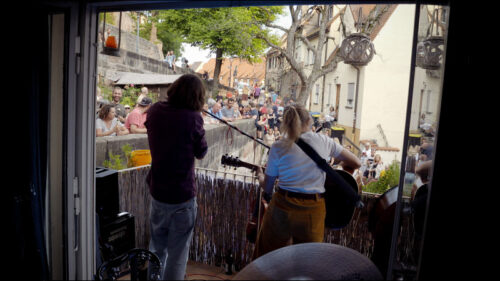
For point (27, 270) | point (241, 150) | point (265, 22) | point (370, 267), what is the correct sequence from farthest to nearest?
point (265, 22) → point (241, 150) → point (27, 270) → point (370, 267)

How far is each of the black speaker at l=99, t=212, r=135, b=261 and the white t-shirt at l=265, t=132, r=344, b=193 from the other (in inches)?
65.0

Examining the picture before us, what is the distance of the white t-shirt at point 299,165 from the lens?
2.56m

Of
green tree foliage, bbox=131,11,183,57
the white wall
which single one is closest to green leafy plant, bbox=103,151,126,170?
the white wall

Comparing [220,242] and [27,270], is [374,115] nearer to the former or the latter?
[220,242]

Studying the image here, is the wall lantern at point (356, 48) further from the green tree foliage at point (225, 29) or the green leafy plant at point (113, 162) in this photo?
the green leafy plant at point (113, 162)

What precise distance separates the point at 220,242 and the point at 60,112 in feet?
8.52

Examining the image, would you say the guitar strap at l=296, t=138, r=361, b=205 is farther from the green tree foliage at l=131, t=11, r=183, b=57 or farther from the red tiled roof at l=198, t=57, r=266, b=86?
the green tree foliage at l=131, t=11, r=183, b=57

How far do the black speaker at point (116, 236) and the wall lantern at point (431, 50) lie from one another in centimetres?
277

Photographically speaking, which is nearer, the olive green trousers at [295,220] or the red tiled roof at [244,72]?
the olive green trousers at [295,220]

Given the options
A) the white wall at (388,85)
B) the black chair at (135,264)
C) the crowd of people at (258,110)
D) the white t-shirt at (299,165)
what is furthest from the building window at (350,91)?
the black chair at (135,264)

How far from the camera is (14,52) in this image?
1861 millimetres

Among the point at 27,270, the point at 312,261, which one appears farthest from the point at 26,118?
the point at 312,261

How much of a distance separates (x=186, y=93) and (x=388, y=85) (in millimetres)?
14545

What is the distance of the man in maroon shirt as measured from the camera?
8.04ft
